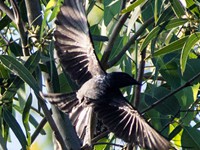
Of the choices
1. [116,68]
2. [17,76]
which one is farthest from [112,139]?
[17,76]

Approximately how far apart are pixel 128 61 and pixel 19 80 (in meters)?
0.48

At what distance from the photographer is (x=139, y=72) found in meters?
3.06

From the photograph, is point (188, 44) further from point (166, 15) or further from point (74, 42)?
point (74, 42)

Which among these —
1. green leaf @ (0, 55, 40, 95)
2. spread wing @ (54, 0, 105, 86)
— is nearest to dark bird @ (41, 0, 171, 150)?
spread wing @ (54, 0, 105, 86)

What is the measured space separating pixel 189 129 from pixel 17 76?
2.31 ft

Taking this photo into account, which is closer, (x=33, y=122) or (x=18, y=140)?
(x=18, y=140)

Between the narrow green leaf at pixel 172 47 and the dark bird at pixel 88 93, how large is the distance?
148 millimetres

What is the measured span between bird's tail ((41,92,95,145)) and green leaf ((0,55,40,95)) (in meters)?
0.06

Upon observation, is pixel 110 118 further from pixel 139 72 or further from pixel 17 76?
pixel 17 76

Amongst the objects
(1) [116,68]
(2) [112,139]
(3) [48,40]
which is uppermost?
(3) [48,40]

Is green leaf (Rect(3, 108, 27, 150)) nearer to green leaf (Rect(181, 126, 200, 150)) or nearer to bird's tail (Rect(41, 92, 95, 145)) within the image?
bird's tail (Rect(41, 92, 95, 145))

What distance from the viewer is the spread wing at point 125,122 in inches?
111

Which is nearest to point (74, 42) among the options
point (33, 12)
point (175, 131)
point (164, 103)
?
point (33, 12)

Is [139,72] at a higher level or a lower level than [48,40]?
lower
